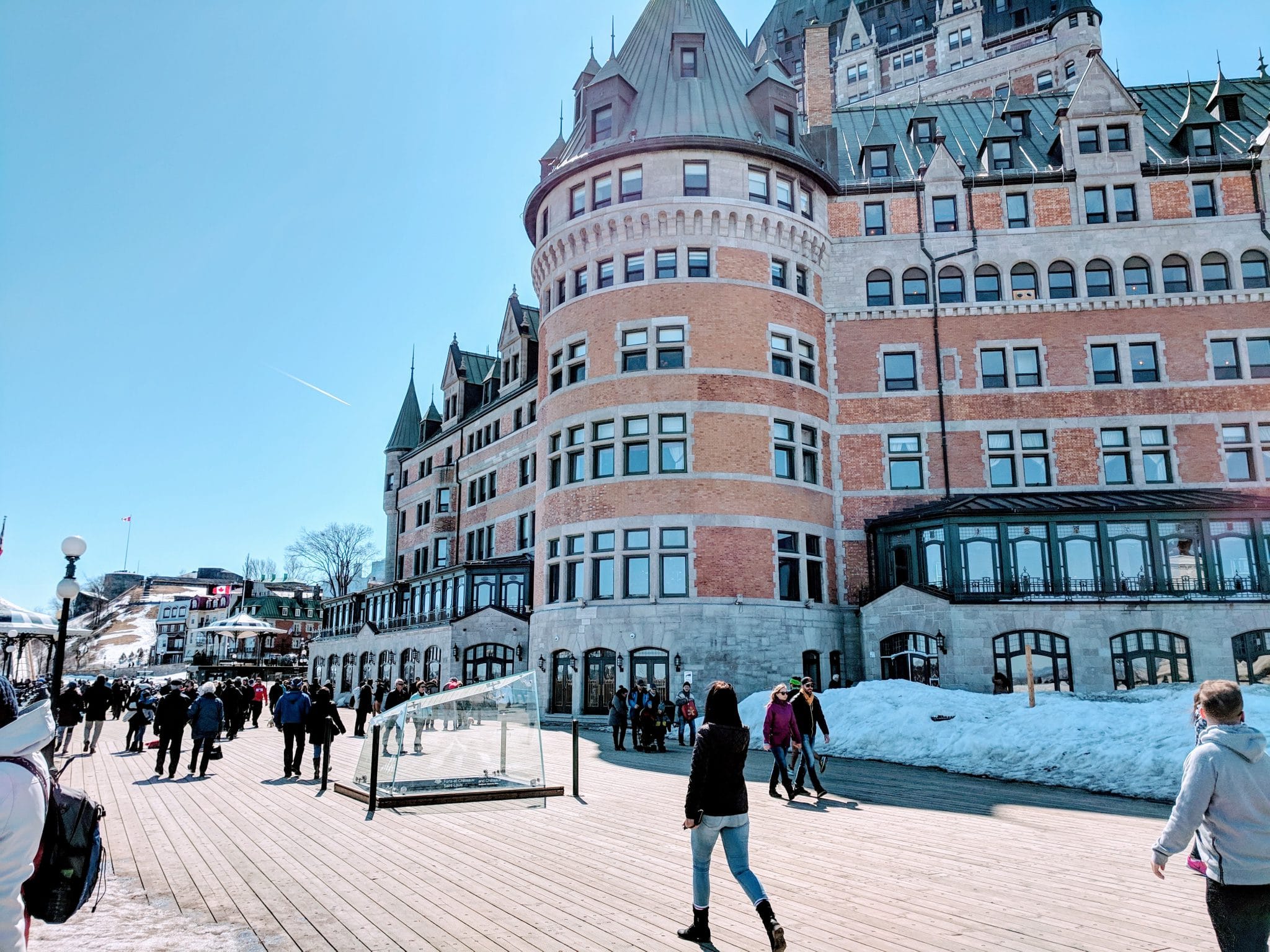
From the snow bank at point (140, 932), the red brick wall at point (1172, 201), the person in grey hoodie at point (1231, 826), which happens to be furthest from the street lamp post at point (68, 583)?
the red brick wall at point (1172, 201)

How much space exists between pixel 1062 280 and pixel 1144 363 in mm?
4344

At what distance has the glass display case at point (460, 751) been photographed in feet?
43.4

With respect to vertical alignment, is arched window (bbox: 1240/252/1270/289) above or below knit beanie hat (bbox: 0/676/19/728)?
above

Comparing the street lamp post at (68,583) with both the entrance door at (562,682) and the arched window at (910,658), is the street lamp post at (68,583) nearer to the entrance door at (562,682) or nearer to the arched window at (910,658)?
the entrance door at (562,682)

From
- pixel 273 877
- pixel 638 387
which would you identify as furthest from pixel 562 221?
pixel 273 877

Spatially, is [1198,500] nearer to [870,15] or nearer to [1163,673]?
A: [1163,673]

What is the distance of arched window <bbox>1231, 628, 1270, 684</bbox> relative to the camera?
2775cm

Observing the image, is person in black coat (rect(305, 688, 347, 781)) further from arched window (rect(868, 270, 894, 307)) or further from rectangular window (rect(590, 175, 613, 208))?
arched window (rect(868, 270, 894, 307))

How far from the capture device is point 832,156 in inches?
1487

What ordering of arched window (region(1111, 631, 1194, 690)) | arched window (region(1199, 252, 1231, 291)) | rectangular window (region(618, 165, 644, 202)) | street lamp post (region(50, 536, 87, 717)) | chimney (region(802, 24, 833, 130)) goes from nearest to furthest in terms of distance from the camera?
street lamp post (region(50, 536, 87, 717)) < arched window (region(1111, 631, 1194, 690)) < rectangular window (region(618, 165, 644, 202)) < arched window (region(1199, 252, 1231, 291)) < chimney (region(802, 24, 833, 130))

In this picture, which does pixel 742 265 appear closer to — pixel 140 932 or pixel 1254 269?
pixel 1254 269

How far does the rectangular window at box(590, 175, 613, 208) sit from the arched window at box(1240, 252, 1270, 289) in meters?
23.8

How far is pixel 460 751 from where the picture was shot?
1393 centimetres

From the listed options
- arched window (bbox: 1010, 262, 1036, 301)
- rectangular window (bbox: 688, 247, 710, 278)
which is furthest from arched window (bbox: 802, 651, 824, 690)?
arched window (bbox: 1010, 262, 1036, 301)
